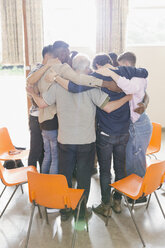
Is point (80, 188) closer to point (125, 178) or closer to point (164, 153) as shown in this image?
point (125, 178)

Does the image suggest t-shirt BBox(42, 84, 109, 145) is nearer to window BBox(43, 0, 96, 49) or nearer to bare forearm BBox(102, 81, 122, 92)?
bare forearm BBox(102, 81, 122, 92)

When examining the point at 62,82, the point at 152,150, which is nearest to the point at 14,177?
the point at 62,82

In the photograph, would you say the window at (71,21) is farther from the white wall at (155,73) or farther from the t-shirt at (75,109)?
the t-shirt at (75,109)

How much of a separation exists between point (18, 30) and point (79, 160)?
A: 12.2ft

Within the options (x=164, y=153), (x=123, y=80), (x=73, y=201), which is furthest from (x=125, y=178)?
(x=164, y=153)

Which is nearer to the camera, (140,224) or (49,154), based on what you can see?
(140,224)

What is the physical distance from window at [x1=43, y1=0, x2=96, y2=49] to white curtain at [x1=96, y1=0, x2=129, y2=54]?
0.72 ft

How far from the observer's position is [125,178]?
6.72ft

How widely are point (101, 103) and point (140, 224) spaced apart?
119 cm

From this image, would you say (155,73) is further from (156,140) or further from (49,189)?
(49,189)

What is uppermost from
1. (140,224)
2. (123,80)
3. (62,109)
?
(123,80)

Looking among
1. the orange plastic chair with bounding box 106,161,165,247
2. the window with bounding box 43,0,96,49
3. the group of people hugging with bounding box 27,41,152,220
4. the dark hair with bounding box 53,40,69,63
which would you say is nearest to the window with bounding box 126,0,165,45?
the window with bounding box 43,0,96,49

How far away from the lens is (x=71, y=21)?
4895mm

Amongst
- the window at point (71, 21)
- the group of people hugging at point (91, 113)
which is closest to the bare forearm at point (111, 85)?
the group of people hugging at point (91, 113)
